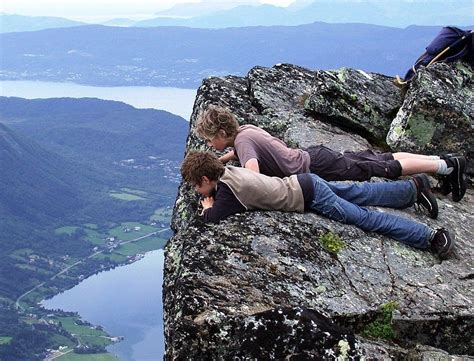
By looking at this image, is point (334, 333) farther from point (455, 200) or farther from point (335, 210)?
point (455, 200)

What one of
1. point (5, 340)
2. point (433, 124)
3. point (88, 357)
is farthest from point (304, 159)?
point (5, 340)

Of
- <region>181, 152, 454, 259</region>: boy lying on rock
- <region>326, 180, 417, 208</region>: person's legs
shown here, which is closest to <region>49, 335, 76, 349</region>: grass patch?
<region>326, 180, 417, 208</region>: person's legs

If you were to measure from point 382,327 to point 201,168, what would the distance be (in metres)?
3.73

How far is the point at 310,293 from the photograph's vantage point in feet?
28.7

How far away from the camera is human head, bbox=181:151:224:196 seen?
1034 centimetres

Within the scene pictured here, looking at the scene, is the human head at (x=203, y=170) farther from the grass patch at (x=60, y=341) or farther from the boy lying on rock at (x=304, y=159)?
the grass patch at (x=60, y=341)

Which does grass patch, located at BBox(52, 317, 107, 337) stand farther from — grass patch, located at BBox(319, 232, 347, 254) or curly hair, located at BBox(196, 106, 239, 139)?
grass patch, located at BBox(319, 232, 347, 254)

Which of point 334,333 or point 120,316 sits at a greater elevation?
point 334,333

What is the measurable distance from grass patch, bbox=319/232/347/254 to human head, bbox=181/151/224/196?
1.93 meters

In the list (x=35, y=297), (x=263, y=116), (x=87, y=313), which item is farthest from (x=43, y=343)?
(x=263, y=116)

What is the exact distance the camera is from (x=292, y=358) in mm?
7391

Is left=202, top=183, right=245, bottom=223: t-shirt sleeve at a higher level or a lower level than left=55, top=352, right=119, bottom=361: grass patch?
higher

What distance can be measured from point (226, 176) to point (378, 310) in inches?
125

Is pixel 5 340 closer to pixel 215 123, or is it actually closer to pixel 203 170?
pixel 215 123
